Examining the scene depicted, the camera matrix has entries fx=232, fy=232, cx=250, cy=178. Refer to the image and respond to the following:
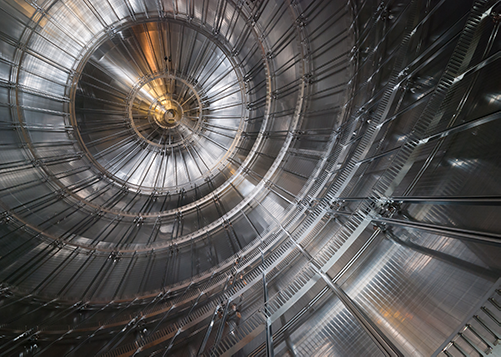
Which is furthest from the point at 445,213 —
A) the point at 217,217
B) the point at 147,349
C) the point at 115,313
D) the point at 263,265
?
the point at 115,313

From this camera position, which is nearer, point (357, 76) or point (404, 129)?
point (404, 129)

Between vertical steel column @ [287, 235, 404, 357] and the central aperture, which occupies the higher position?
the central aperture

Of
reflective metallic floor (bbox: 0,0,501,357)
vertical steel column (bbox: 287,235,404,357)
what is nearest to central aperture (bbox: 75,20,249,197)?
reflective metallic floor (bbox: 0,0,501,357)

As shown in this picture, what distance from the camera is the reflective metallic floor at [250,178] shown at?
13.5 ft

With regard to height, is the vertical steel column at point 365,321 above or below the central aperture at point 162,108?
below

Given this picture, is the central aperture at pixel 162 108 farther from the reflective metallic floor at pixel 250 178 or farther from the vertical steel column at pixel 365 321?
the vertical steel column at pixel 365 321

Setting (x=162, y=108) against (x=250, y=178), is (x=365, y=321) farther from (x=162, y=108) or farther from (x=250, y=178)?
(x=162, y=108)

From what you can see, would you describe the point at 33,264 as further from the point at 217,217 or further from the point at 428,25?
the point at 428,25

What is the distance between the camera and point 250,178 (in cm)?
1254

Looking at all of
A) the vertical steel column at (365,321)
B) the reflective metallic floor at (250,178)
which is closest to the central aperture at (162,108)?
the reflective metallic floor at (250,178)

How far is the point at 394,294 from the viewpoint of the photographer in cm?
441

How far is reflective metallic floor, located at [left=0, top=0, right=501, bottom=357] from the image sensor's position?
4113 millimetres

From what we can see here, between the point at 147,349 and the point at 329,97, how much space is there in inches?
434

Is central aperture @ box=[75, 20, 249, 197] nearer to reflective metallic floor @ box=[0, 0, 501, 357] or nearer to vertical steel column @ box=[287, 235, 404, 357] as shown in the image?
reflective metallic floor @ box=[0, 0, 501, 357]
